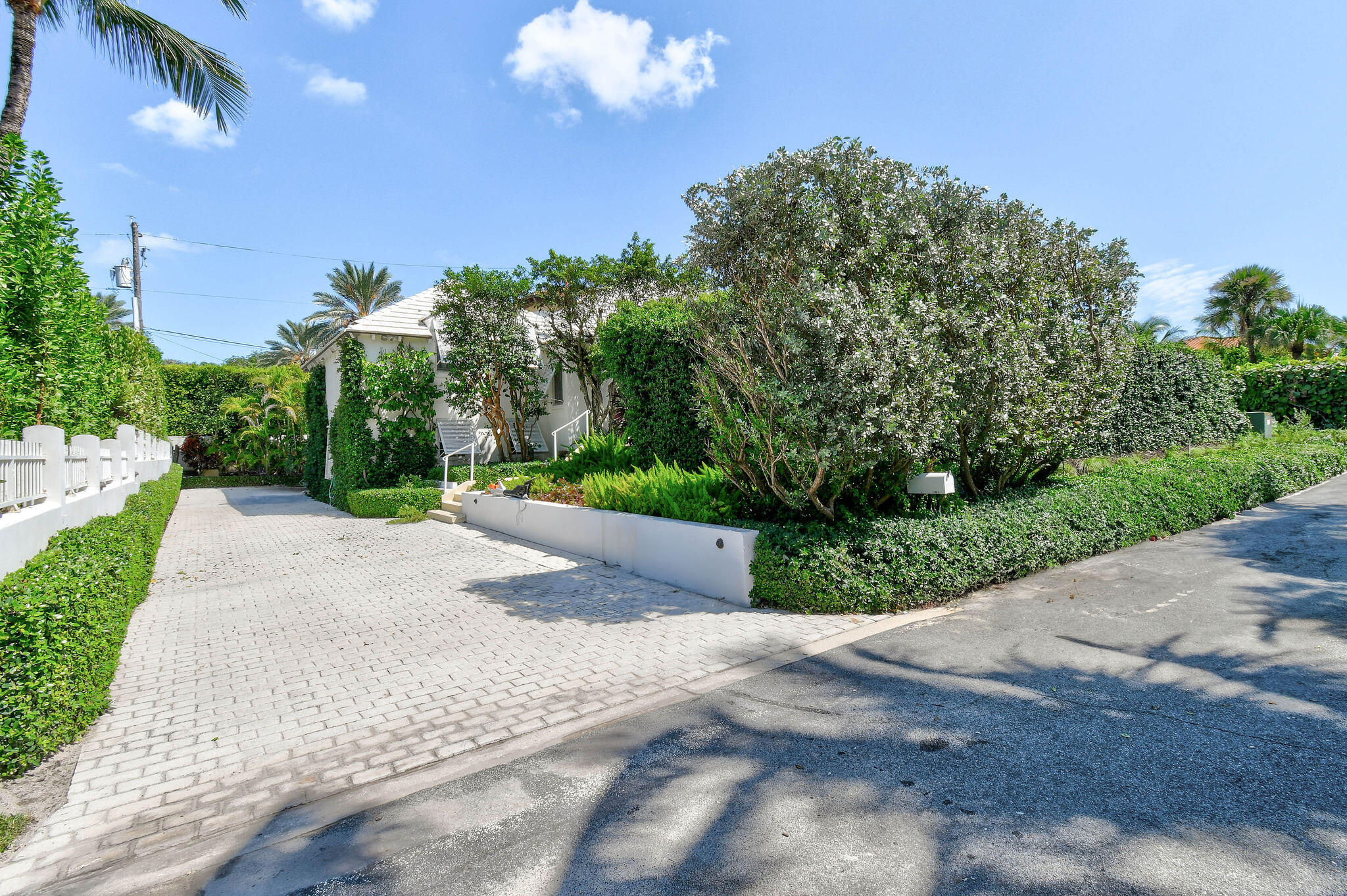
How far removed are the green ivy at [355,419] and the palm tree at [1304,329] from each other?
38241 millimetres

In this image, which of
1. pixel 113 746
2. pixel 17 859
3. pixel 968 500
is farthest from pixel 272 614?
pixel 968 500

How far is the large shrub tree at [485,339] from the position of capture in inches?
615

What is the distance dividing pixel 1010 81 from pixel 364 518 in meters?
15.1

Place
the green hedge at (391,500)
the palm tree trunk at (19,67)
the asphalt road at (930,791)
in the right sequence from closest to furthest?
the asphalt road at (930,791)
the palm tree trunk at (19,67)
the green hedge at (391,500)

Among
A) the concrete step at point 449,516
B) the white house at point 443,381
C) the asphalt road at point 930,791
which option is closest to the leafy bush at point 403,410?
the white house at point 443,381

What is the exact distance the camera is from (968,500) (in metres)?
7.85

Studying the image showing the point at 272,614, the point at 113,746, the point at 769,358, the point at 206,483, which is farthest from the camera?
the point at 206,483

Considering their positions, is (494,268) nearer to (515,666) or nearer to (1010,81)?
(1010,81)

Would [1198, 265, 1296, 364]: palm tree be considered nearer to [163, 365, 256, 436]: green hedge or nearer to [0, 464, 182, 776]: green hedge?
[0, 464, 182, 776]: green hedge

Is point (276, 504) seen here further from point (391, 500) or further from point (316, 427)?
point (391, 500)

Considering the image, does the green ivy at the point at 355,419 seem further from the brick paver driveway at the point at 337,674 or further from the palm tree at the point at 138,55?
the brick paver driveway at the point at 337,674

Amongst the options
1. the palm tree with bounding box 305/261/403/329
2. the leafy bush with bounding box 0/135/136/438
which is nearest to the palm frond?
the leafy bush with bounding box 0/135/136/438

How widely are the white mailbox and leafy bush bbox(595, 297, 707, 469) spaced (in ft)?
12.9

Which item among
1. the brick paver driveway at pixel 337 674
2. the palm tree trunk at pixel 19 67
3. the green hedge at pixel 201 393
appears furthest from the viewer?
the green hedge at pixel 201 393
